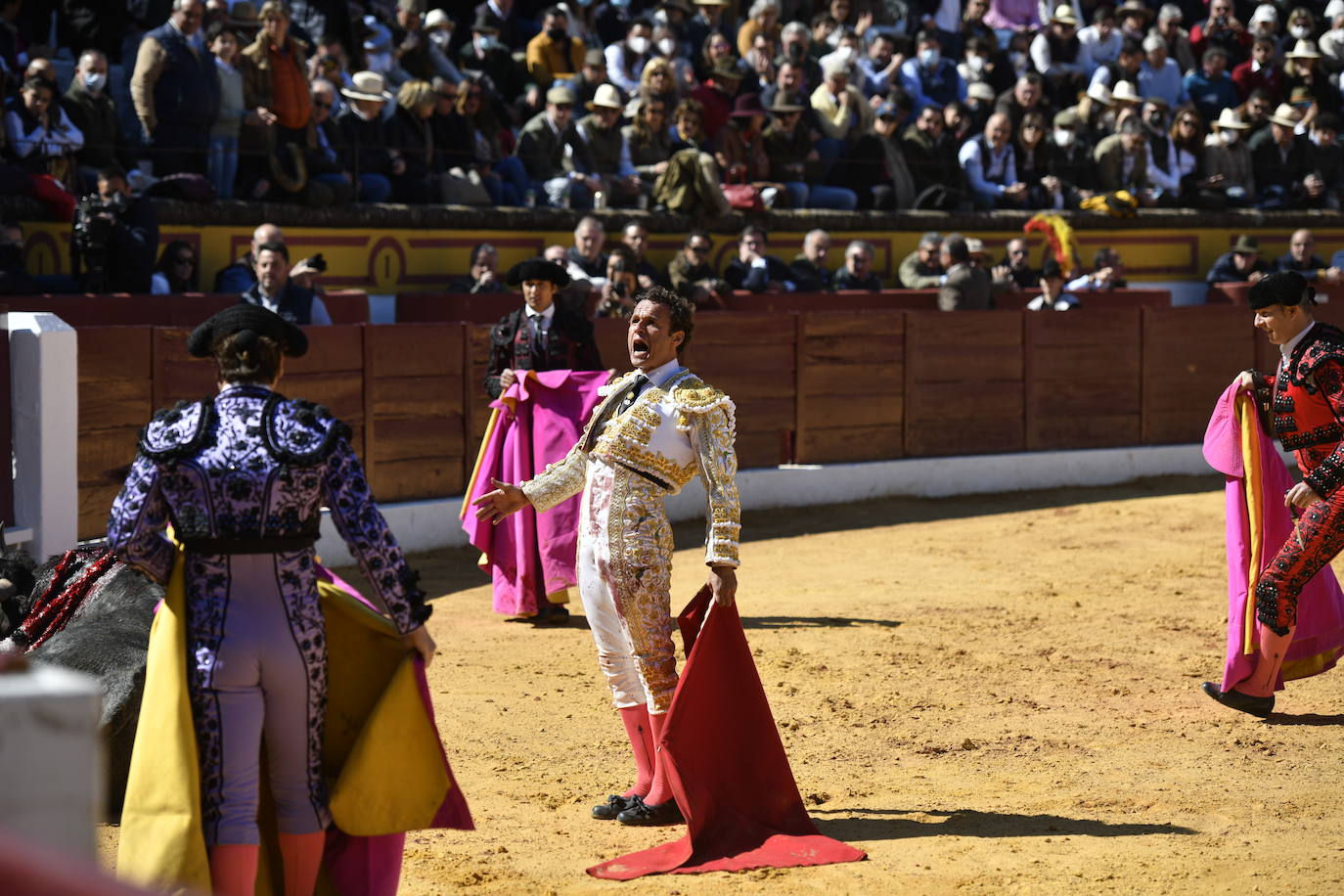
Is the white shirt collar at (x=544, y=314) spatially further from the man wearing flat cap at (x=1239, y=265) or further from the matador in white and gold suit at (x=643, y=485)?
the man wearing flat cap at (x=1239, y=265)

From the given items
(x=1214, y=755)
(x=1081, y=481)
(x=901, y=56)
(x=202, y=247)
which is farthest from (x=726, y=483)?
(x=901, y=56)

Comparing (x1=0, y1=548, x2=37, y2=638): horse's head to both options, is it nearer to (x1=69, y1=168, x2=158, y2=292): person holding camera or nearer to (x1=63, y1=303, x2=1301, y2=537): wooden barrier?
(x1=63, y1=303, x2=1301, y2=537): wooden barrier

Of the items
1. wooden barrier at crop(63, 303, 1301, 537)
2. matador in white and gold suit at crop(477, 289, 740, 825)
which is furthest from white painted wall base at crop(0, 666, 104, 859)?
wooden barrier at crop(63, 303, 1301, 537)

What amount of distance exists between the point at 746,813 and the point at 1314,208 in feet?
41.3

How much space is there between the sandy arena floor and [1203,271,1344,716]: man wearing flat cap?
10.1 inches

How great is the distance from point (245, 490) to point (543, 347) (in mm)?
3949

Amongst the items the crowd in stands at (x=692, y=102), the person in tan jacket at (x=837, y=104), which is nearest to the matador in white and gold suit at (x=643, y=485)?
the crowd in stands at (x=692, y=102)

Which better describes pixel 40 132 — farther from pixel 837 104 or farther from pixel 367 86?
pixel 837 104

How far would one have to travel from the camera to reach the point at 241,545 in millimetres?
3236

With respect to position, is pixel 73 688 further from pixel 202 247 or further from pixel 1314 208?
pixel 1314 208

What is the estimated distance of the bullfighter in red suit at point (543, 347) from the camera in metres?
7.10

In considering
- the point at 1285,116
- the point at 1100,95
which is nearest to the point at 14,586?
the point at 1100,95

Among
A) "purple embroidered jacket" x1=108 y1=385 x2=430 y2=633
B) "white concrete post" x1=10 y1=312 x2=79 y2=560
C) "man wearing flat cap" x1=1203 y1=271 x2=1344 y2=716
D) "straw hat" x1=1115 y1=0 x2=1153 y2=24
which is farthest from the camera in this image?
"straw hat" x1=1115 y1=0 x2=1153 y2=24

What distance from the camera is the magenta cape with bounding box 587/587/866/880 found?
4.16 metres
